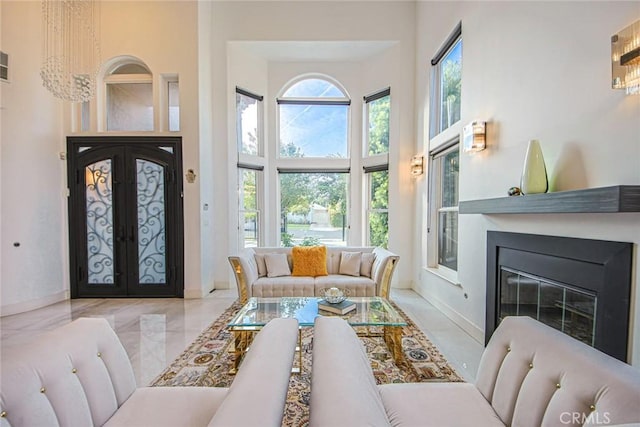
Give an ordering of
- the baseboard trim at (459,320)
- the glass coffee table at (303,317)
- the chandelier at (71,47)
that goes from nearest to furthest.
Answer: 1. the glass coffee table at (303,317)
2. the baseboard trim at (459,320)
3. the chandelier at (71,47)

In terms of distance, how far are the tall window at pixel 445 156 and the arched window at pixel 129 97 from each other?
14.8ft

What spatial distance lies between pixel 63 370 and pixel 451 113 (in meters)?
4.41

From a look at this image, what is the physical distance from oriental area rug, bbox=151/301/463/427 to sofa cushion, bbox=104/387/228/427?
737 millimetres

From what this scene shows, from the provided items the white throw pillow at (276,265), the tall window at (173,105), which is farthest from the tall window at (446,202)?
the tall window at (173,105)

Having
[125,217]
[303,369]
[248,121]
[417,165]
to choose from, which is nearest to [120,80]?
[248,121]

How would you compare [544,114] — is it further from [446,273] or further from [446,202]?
[446,273]

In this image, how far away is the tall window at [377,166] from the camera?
5.48 meters

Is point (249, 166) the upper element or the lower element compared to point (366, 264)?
upper

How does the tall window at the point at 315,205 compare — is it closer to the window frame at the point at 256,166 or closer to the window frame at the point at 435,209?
the window frame at the point at 256,166

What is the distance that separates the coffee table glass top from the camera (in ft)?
8.04

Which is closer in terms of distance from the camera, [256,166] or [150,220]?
[150,220]

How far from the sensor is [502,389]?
1.26 meters

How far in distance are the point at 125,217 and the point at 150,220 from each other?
14.8 inches

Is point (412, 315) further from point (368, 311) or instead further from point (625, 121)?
point (625, 121)
